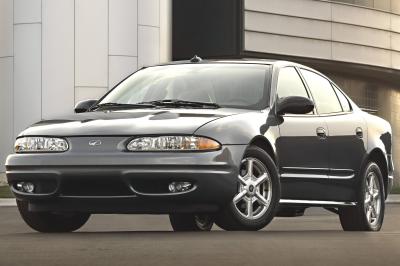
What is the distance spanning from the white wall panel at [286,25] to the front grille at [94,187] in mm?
25147

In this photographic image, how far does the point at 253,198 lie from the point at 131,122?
116cm

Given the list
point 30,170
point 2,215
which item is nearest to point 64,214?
point 30,170

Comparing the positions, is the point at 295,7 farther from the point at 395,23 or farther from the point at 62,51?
the point at 62,51

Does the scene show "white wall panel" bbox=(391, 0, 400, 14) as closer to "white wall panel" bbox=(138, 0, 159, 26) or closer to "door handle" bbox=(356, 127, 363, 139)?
"white wall panel" bbox=(138, 0, 159, 26)

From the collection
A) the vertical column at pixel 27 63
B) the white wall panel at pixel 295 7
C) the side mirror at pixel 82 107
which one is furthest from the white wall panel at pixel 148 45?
the side mirror at pixel 82 107

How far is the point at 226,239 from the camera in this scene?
8.78 m

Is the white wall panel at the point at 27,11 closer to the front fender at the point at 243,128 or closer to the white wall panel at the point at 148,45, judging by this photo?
the white wall panel at the point at 148,45

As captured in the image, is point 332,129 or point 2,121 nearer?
point 332,129

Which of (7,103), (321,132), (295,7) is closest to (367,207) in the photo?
(321,132)

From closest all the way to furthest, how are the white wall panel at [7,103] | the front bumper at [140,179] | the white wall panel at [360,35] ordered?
the front bumper at [140,179]
the white wall panel at [7,103]
the white wall panel at [360,35]

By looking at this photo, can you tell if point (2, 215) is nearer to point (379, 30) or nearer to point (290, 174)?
point (290, 174)

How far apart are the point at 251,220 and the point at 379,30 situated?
2970cm

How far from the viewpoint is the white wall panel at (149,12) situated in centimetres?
3228

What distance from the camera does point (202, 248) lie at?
8.12 metres
